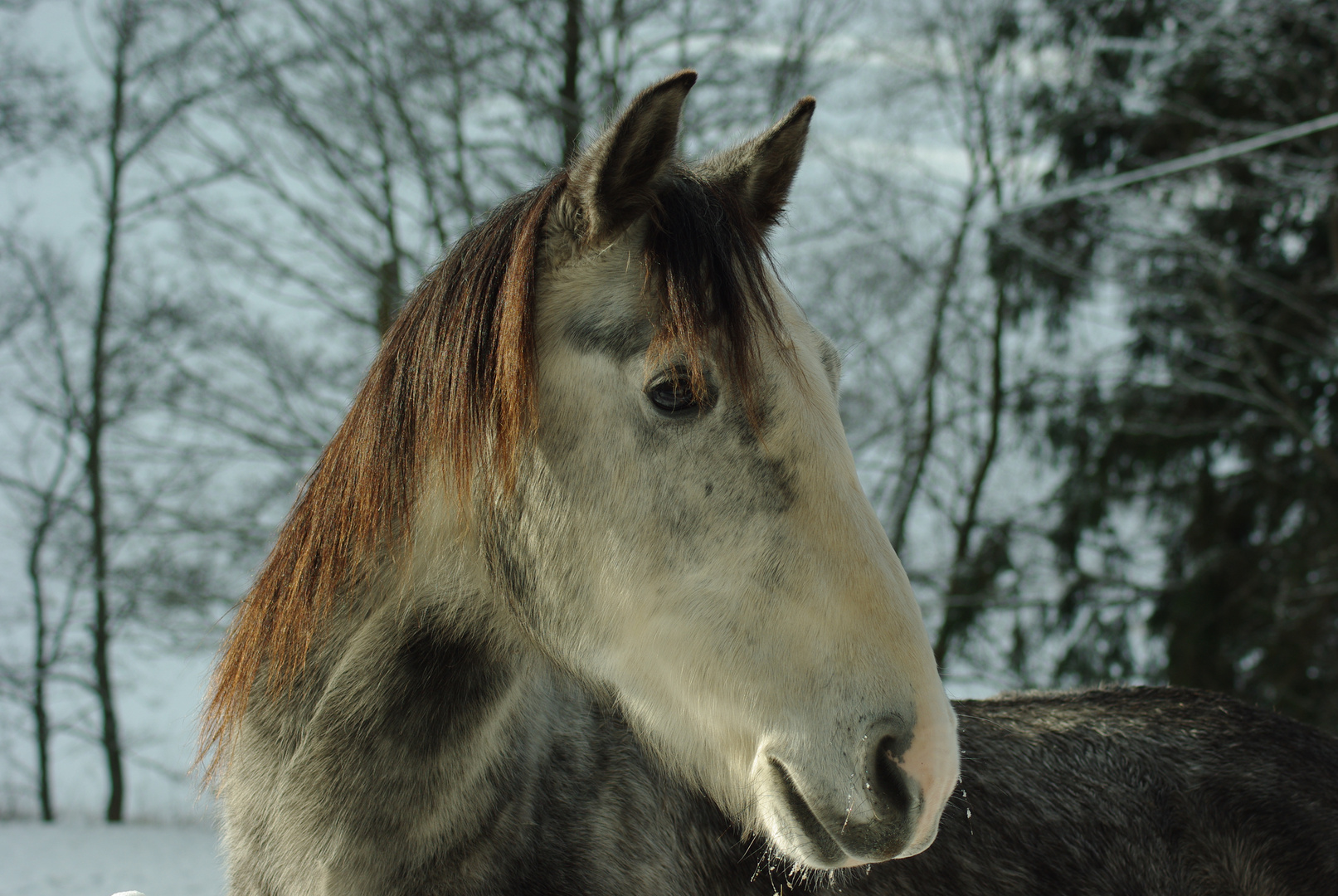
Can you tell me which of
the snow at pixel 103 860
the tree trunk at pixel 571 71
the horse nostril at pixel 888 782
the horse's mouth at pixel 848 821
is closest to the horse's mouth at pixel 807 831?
the horse's mouth at pixel 848 821

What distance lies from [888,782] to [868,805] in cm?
5

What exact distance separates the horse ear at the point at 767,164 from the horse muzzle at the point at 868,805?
1.25 metres

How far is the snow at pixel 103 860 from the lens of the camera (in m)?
8.19

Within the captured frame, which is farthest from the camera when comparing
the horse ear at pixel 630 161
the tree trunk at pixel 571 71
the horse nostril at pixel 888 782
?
the tree trunk at pixel 571 71

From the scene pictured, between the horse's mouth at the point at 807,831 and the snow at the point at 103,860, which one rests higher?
the horse's mouth at the point at 807,831

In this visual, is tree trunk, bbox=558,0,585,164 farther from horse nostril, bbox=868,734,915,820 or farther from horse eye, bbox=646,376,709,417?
horse nostril, bbox=868,734,915,820

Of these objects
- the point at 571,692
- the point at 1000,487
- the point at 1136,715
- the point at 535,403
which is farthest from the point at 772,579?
the point at 1000,487

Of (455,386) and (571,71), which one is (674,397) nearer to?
(455,386)

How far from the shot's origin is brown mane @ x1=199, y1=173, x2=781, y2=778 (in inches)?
67.8

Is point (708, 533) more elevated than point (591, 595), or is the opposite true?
point (708, 533)

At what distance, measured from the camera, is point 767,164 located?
83.2 inches

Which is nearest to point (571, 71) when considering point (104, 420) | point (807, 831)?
point (104, 420)

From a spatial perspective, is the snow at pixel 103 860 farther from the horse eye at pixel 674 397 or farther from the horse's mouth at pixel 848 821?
the horse eye at pixel 674 397

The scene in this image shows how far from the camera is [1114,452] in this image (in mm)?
12086
